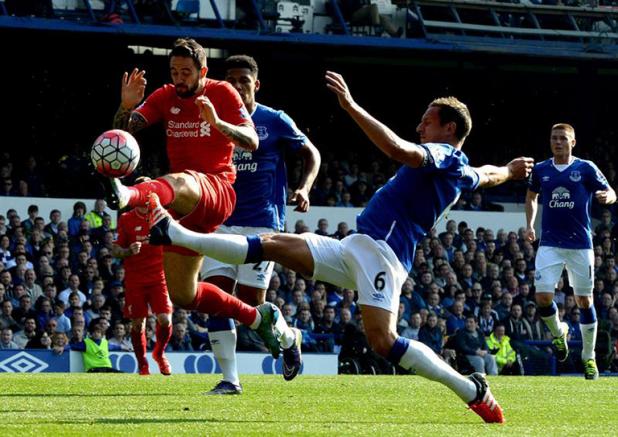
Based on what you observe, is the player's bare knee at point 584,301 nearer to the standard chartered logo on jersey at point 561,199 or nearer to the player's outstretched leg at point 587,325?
the player's outstretched leg at point 587,325

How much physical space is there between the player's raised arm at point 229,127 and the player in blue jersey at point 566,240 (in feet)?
20.9

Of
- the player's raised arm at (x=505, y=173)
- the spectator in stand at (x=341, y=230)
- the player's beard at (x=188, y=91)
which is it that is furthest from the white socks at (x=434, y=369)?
the spectator in stand at (x=341, y=230)

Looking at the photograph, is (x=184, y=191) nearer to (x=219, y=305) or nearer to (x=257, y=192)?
(x=219, y=305)

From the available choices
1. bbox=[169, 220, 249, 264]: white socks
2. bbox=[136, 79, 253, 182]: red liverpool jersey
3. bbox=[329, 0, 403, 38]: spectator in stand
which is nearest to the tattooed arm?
bbox=[136, 79, 253, 182]: red liverpool jersey

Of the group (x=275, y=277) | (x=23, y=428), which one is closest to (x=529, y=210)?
(x=275, y=277)

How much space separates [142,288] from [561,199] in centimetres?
497

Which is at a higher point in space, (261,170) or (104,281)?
(261,170)

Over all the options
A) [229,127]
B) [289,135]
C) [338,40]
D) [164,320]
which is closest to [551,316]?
A: [164,320]

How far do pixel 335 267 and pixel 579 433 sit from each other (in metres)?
1.80

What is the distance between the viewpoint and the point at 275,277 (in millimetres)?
20906

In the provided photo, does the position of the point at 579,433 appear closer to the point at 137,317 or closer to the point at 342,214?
the point at 137,317

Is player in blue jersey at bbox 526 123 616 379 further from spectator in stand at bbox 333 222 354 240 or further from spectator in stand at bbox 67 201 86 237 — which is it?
spectator in stand at bbox 67 201 86 237

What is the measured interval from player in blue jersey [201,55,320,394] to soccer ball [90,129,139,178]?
7.10ft

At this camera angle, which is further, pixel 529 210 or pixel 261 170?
pixel 529 210
